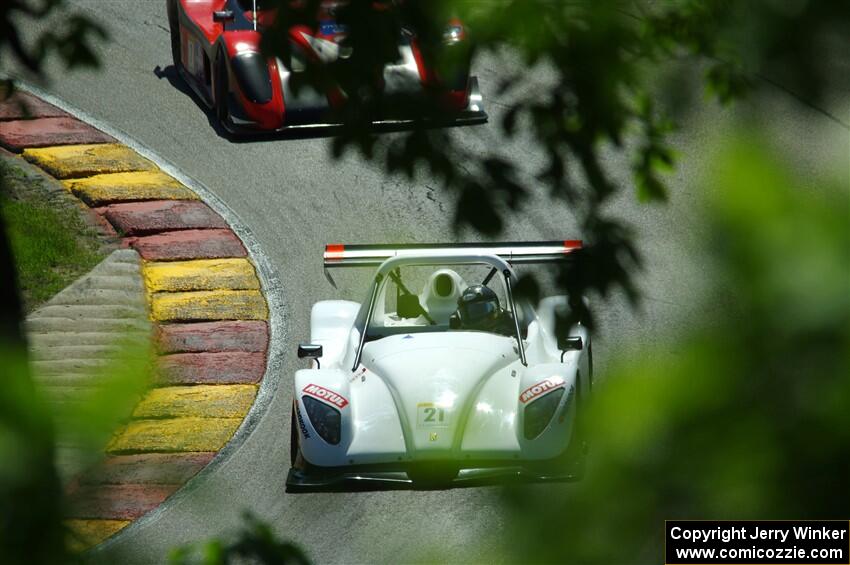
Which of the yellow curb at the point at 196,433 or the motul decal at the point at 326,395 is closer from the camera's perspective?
the motul decal at the point at 326,395

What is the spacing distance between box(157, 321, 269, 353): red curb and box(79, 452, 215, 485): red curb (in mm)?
8011

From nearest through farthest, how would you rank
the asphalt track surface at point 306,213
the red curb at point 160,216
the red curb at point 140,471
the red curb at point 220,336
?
1. the red curb at point 140,471
2. the asphalt track surface at point 306,213
3. the red curb at point 220,336
4. the red curb at point 160,216

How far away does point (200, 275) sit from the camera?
35.2ft

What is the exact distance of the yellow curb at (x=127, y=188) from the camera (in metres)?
11.9

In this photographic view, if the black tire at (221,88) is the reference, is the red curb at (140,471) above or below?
above

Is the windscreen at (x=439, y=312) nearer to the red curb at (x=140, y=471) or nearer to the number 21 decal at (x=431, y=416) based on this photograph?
the number 21 decal at (x=431, y=416)

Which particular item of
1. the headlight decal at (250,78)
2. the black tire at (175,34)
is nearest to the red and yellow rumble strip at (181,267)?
the headlight decal at (250,78)

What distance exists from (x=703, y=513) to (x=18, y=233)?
11486 mm

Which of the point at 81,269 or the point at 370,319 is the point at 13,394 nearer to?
the point at 370,319

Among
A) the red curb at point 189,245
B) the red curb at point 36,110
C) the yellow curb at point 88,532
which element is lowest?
the red curb at point 189,245

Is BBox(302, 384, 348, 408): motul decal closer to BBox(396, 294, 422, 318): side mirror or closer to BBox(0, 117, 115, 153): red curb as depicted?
BBox(396, 294, 422, 318): side mirror

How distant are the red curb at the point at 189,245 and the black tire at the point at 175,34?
139 inches

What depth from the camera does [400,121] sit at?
3676 mm

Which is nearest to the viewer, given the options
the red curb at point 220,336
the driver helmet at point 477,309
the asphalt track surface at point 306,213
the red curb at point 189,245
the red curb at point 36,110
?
the asphalt track surface at point 306,213
